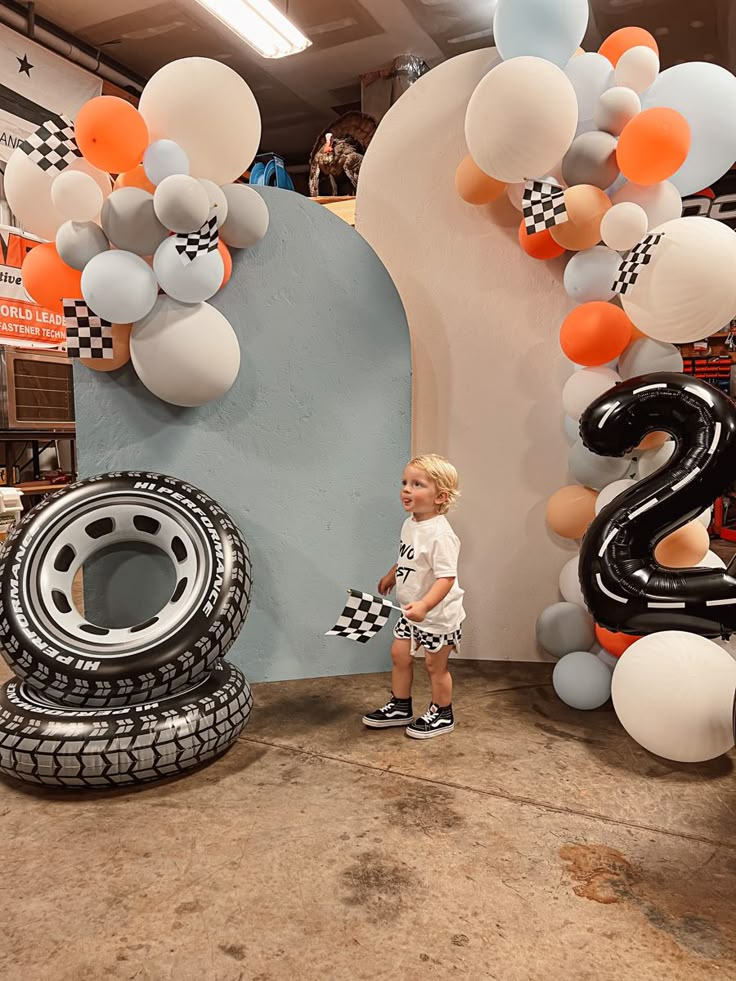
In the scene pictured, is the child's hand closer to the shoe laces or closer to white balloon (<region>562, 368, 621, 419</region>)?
the shoe laces

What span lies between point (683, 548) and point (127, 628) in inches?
67.8

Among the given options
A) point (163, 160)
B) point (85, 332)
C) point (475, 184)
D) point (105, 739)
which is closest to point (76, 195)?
point (163, 160)

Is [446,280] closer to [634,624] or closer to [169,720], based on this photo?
[634,624]

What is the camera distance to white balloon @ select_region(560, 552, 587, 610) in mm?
2580

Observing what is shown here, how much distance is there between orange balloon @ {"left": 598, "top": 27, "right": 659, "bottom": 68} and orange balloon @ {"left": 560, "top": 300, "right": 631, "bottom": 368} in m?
0.86

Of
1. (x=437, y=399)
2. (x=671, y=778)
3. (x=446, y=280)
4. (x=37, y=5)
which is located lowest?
(x=671, y=778)

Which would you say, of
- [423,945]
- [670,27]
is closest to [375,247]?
[423,945]

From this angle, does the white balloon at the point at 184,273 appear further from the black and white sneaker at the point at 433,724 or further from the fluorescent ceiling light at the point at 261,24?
the fluorescent ceiling light at the point at 261,24

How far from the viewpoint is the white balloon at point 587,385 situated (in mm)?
2398

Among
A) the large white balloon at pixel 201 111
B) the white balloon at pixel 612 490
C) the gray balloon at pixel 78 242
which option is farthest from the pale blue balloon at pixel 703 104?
the gray balloon at pixel 78 242

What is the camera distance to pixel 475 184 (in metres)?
2.64

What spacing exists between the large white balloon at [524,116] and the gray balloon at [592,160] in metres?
0.06

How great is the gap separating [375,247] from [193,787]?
2.20 meters

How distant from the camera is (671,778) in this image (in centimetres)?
195
